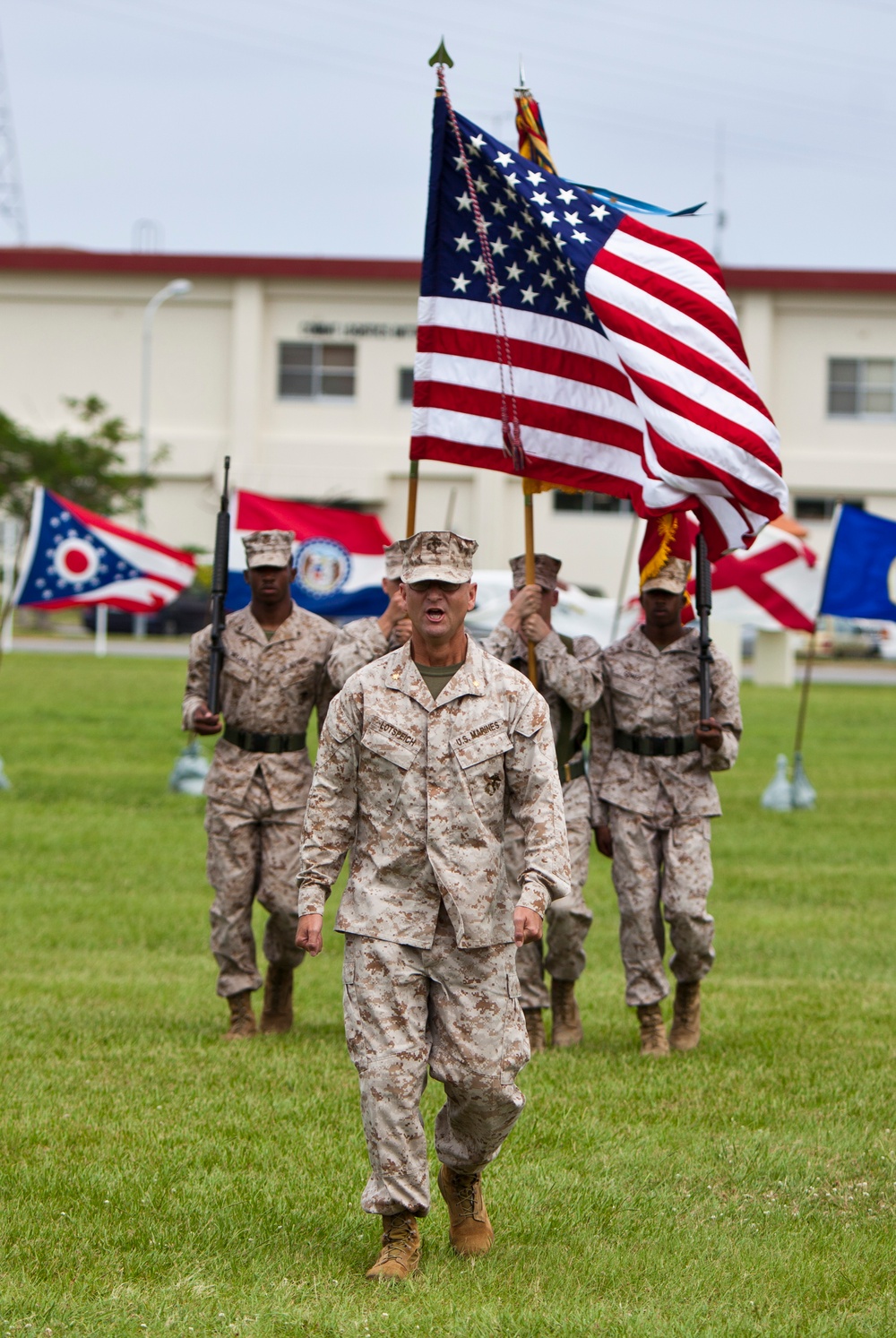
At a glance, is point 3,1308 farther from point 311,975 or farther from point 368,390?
point 368,390

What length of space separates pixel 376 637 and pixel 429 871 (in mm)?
3344

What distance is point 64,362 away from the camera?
56.8 m

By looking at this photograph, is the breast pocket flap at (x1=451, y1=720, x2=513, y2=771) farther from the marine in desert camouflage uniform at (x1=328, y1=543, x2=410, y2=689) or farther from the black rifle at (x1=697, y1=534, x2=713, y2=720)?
the black rifle at (x1=697, y1=534, x2=713, y2=720)

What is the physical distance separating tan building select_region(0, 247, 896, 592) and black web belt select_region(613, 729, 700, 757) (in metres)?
45.3

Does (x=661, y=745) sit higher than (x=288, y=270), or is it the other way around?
(x=288, y=270)

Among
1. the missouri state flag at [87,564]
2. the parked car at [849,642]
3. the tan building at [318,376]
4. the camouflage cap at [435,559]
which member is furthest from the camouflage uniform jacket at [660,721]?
the parked car at [849,642]

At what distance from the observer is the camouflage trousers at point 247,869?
9328 millimetres

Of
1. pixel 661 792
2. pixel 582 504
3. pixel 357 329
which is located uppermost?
pixel 357 329

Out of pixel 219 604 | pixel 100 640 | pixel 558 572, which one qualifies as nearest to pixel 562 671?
pixel 558 572

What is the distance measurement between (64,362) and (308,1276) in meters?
53.3

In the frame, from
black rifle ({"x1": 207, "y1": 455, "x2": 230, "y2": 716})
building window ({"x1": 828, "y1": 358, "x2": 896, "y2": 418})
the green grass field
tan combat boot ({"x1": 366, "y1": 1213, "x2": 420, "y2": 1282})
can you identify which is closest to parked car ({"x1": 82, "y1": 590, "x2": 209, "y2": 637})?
building window ({"x1": 828, "y1": 358, "x2": 896, "y2": 418})

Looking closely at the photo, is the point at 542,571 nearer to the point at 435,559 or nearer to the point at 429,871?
the point at 435,559

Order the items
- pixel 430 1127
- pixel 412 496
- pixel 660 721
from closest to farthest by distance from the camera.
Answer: pixel 430 1127 → pixel 412 496 → pixel 660 721

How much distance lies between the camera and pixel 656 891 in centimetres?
936
